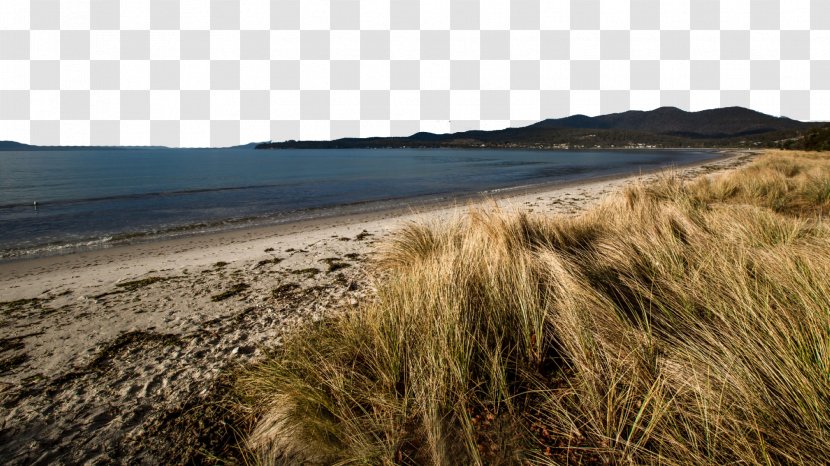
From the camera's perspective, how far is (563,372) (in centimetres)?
238

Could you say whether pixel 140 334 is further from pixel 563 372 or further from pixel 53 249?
pixel 53 249

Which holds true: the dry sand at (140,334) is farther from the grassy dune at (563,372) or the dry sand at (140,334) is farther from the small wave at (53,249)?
the small wave at (53,249)

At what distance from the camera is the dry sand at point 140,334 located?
2.47 meters

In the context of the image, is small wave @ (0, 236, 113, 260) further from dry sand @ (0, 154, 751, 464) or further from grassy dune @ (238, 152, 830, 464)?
grassy dune @ (238, 152, 830, 464)

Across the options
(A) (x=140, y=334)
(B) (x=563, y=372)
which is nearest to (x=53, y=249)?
(A) (x=140, y=334)

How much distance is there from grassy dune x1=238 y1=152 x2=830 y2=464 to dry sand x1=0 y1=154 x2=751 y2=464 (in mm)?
657

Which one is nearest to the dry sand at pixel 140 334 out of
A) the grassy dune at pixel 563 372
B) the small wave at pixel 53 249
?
the grassy dune at pixel 563 372

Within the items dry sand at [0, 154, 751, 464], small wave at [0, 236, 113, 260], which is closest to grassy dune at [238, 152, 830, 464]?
dry sand at [0, 154, 751, 464]

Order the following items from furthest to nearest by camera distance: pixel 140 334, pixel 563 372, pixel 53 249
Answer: pixel 53 249 < pixel 140 334 < pixel 563 372

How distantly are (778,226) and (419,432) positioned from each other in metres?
5.92

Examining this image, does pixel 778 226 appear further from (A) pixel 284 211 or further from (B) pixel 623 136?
(B) pixel 623 136

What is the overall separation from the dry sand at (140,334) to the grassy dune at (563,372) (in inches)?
25.9

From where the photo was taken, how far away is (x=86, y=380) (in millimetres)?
3109

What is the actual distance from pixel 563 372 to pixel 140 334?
430 cm
